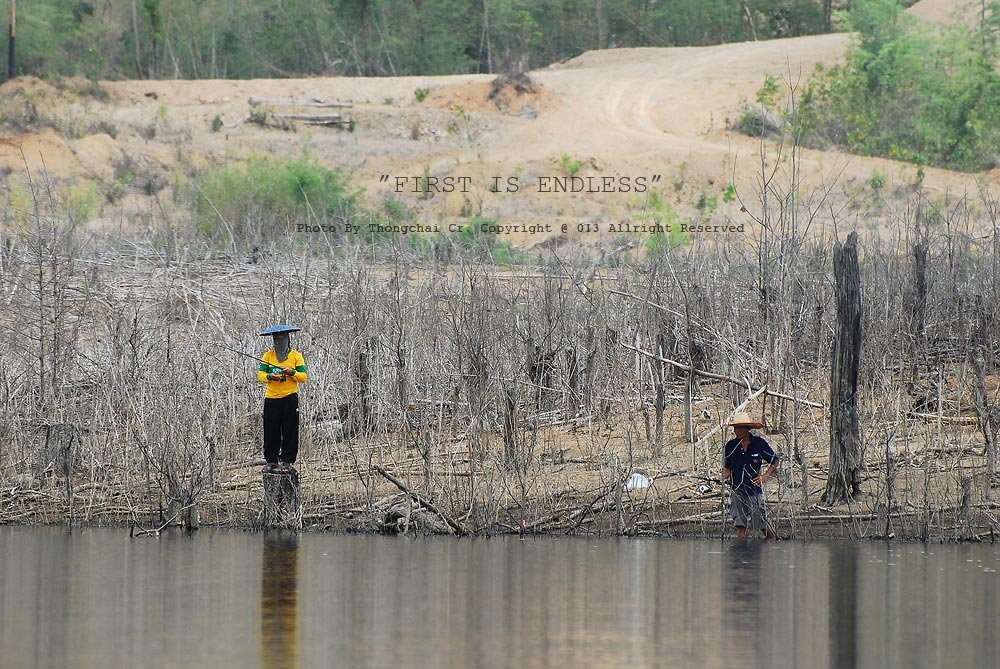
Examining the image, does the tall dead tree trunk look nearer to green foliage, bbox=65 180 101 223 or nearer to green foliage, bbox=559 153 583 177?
green foliage, bbox=65 180 101 223

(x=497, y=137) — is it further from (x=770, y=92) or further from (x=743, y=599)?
(x=743, y=599)

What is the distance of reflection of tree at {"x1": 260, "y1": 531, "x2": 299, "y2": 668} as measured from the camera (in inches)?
339

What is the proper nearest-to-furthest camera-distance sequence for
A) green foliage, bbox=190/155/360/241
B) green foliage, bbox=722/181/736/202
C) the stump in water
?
1. the stump in water
2. green foliage, bbox=190/155/360/241
3. green foliage, bbox=722/181/736/202

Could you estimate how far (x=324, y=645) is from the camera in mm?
8852

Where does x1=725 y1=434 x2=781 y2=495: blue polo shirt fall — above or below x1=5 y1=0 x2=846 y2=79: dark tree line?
below

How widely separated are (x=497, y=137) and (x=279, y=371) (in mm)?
34206

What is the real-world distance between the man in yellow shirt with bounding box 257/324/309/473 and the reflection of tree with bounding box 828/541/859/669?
4678 millimetres

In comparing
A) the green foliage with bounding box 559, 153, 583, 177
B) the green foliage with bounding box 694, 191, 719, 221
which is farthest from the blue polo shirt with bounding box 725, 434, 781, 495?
the green foliage with bounding box 559, 153, 583, 177

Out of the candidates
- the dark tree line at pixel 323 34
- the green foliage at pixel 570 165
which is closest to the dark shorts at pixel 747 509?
the green foliage at pixel 570 165

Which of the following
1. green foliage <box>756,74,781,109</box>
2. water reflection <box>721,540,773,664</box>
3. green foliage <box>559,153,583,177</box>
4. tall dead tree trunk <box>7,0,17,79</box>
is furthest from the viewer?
tall dead tree trunk <box>7,0,17,79</box>

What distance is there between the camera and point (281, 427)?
1404cm

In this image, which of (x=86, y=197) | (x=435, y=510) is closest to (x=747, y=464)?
(x=435, y=510)

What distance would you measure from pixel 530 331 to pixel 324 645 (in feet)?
29.5

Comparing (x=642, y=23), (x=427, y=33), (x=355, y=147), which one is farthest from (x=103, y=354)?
(x=642, y=23)
